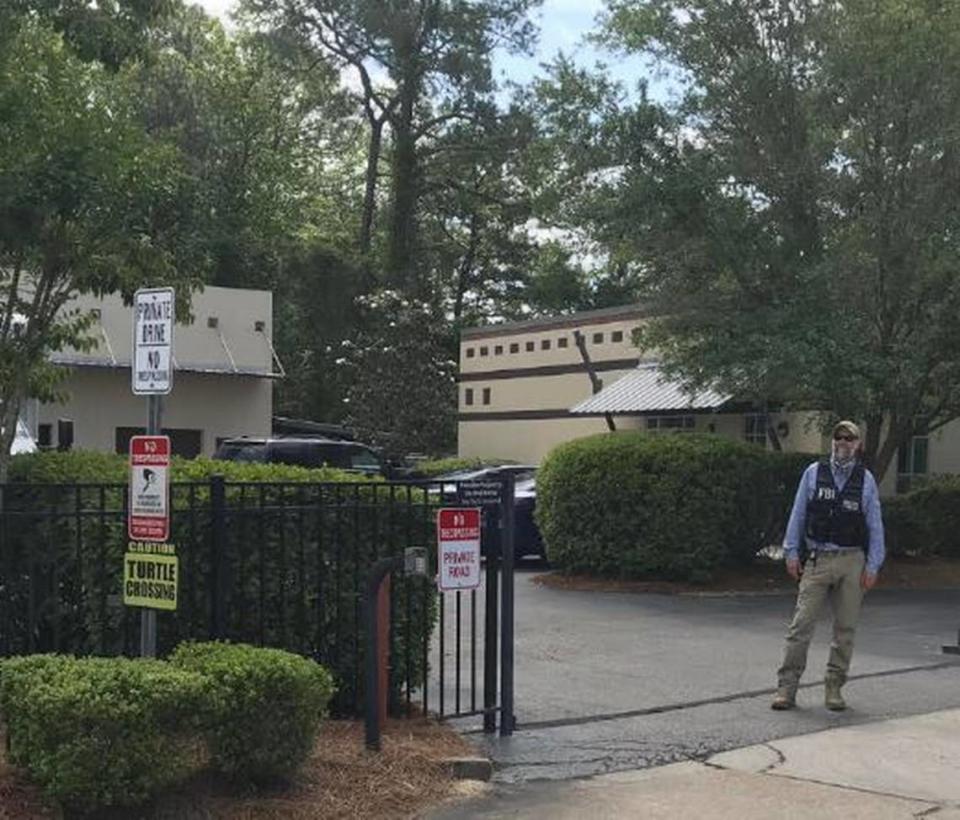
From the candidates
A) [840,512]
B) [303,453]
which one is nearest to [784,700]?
[840,512]

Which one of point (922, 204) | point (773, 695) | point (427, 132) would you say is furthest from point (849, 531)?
point (427, 132)

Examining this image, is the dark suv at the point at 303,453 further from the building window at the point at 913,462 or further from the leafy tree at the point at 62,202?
the leafy tree at the point at 62,202

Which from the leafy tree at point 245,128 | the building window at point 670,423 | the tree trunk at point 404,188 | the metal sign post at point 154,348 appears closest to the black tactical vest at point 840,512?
A: the metal sign post at point 154,348

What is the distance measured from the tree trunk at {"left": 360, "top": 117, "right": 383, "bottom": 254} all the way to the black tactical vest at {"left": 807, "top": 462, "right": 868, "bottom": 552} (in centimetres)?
4182

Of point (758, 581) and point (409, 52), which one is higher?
point (409, 52)

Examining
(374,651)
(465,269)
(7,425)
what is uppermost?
(465,269)

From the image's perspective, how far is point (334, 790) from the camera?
6188 millimetres

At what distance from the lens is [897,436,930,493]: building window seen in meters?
25.0

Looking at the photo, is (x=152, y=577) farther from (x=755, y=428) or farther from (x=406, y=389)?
(x=406, y=389)

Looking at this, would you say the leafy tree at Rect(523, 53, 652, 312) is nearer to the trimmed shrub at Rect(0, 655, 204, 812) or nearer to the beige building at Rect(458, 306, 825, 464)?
the beige building at Rect(458, 306, 825, 464)

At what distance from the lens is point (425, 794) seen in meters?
6.32

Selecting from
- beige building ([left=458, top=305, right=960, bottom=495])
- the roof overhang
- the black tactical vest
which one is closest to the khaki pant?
the black tactical vest

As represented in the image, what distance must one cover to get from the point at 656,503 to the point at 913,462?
37.0 ft

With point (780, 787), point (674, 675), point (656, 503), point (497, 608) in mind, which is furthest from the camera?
point (656, 503)
